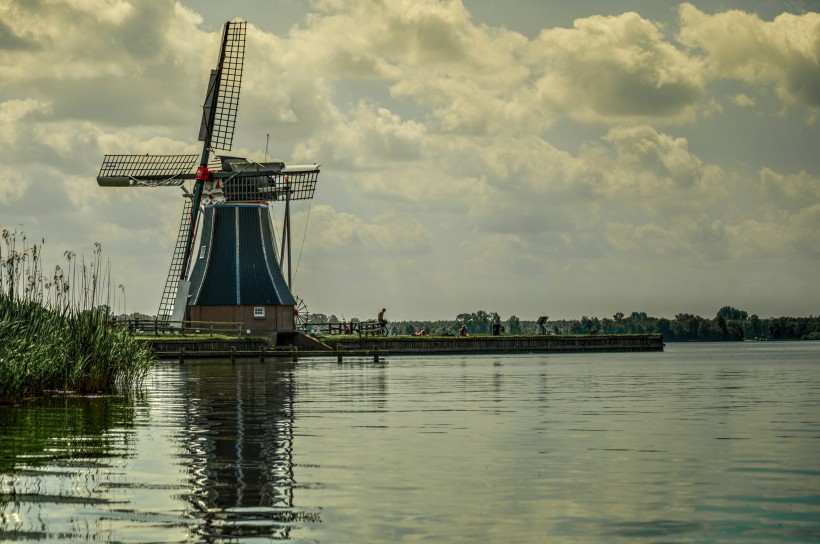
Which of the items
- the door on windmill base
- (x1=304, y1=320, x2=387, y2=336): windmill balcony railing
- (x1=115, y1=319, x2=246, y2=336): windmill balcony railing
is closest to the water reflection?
(x1=115, y1=319, x2=246, y2=336): windmill balcony railing

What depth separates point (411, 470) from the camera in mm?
16453

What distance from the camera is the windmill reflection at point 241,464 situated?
12.3 m

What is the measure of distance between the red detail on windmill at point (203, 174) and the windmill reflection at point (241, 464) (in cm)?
4372

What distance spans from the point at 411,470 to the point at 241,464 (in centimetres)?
245

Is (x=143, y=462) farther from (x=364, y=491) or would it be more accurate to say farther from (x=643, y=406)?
(x=643, y=406)

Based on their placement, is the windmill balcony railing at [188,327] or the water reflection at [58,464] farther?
the windmill balcony railing at [188,327]

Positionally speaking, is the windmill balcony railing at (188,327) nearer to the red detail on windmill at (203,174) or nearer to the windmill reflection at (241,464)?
the red detail on windmill at (203,174)

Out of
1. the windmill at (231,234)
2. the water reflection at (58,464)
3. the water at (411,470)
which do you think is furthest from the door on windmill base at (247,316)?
the water reflection at (58,464)

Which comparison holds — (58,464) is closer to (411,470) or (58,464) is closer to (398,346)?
(411,470)

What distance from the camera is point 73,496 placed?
Result: 14.0 meters

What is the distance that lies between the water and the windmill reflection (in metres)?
0.05

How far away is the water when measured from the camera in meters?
12.0

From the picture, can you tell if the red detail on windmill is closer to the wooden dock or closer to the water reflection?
the wooden dock

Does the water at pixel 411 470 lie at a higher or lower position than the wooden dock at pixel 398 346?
lower
